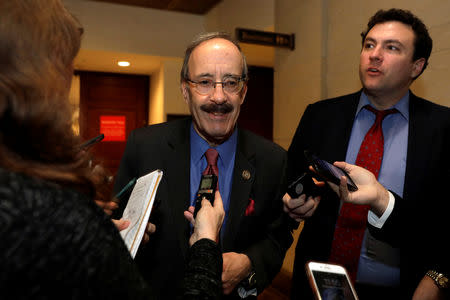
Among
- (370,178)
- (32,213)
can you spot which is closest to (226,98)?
(370,178)

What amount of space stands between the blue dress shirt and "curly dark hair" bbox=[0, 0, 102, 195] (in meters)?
0.93

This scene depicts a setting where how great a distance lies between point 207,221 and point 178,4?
206 inches

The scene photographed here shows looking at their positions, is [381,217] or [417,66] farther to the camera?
[417,66]

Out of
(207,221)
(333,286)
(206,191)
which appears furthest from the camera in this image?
(206,191)

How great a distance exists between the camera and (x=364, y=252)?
5.74 feet

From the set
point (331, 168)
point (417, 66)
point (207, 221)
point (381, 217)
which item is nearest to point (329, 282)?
point (207, 221)

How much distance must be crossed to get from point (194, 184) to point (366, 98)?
107 centimetres

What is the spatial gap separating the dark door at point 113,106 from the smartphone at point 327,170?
6.11m

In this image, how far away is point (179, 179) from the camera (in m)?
1.55

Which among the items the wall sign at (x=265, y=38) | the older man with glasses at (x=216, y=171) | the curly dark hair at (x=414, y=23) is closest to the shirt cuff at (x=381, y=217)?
the older man with glasses at (x=216, y=171)

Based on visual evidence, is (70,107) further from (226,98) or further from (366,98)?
(366,98)

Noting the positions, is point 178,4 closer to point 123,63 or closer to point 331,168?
point 123,63

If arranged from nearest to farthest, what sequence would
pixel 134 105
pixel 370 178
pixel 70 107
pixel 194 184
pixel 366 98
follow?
pixel 70 107 → pixel 370 178 → pixel 194 184 → pixel 366 98 → pixel 134 105

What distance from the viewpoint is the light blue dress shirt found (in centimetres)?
170
